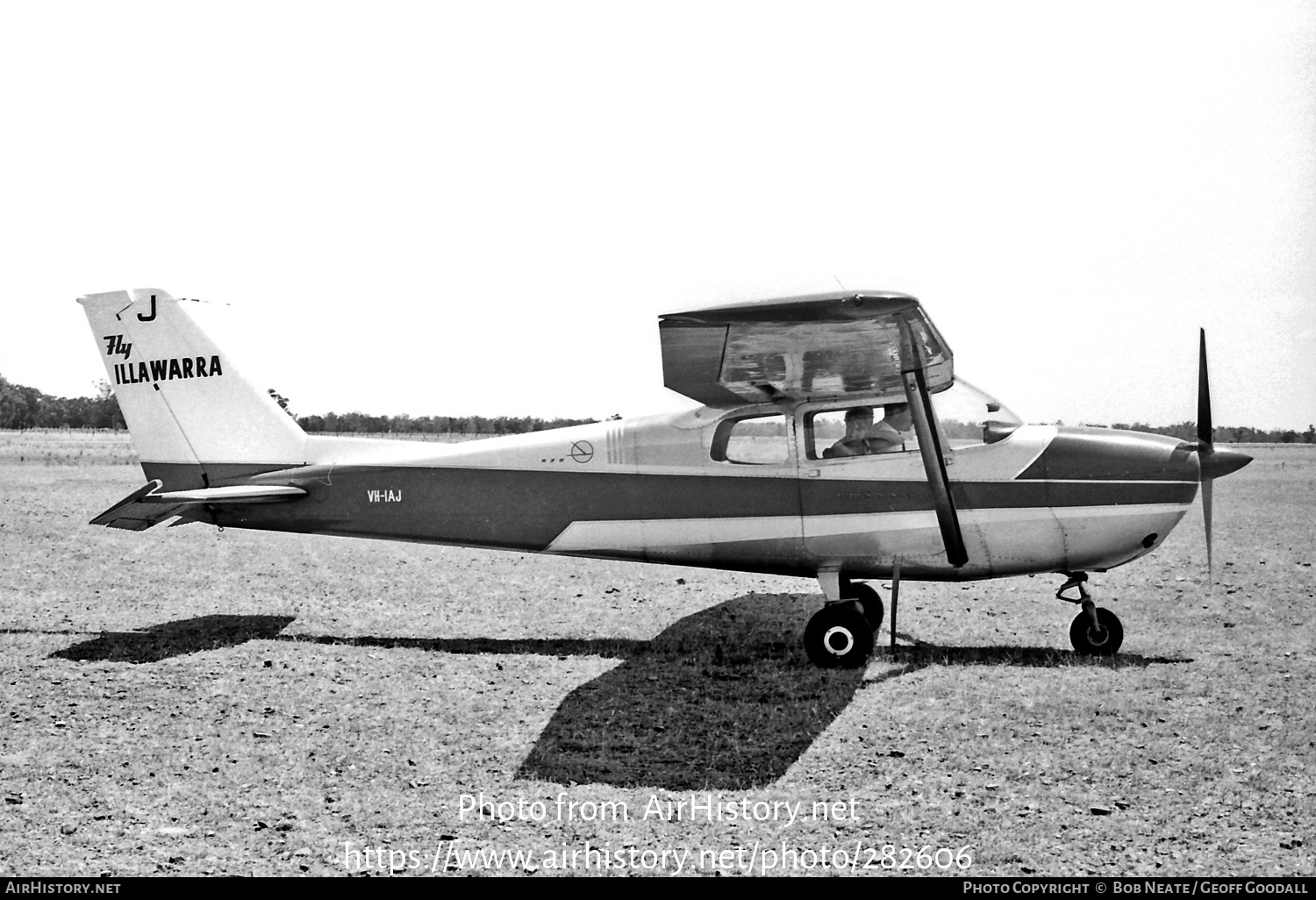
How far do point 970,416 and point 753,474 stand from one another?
6.38 feet

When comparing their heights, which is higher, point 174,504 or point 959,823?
point 174,504

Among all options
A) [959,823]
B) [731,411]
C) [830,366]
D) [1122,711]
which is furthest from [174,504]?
[1122,711]

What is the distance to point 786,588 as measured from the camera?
38.1 ft

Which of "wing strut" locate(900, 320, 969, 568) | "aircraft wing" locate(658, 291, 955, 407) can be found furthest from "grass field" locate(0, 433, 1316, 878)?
"aircraft wing" locate(658, 291, 955, 407)

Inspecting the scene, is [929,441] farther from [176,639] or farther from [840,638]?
[176,639]

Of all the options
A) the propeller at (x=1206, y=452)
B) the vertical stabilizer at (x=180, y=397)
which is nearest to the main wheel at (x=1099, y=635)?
the propeller at (x=1206, y=452)

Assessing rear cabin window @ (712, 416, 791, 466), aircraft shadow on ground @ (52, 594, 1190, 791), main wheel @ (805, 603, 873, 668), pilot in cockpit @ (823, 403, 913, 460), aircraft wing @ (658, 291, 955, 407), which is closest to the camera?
aircraft shadow on ground @ (52, 594, 1190, 791)

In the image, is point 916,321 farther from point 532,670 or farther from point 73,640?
point 73,640

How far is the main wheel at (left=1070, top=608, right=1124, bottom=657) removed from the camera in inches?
310

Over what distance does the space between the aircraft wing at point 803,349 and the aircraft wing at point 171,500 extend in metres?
4.23

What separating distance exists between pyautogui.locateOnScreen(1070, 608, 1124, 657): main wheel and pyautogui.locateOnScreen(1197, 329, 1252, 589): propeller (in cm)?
84

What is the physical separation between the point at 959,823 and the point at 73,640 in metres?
7.49

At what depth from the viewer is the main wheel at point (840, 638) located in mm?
7527

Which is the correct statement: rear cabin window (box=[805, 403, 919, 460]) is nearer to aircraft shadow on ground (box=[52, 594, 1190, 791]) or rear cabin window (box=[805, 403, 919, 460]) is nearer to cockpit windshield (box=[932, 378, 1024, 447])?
cockpit windshield (box=[932, 378, 1024, 447])
